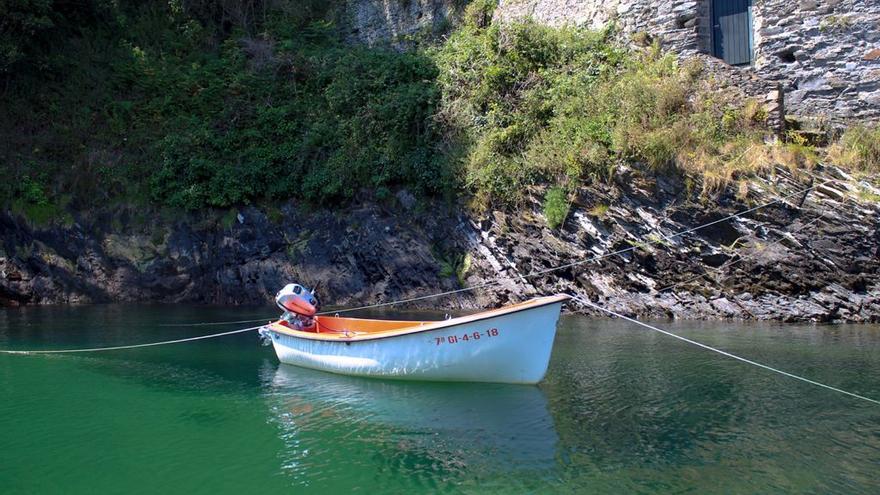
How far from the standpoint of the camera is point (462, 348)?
34.8 ft

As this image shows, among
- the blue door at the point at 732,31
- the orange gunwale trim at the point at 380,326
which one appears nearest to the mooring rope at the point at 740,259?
the orange gunwale trim at the point at 380,326

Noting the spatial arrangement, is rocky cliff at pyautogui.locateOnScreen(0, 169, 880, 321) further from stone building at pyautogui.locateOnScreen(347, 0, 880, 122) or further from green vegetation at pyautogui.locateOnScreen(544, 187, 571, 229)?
→ stone building at pyautogui.locateOnScreen(347, 0, 880, 122)

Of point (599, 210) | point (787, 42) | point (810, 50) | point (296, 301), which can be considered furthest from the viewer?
point (787, 42)

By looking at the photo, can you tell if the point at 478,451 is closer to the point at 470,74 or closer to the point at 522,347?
the point at 522,347

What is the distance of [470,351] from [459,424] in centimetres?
158

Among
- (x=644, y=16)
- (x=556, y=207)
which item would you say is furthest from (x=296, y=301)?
(x=644, y=16)

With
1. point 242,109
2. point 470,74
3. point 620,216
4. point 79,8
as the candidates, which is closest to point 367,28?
Result: point 242,109

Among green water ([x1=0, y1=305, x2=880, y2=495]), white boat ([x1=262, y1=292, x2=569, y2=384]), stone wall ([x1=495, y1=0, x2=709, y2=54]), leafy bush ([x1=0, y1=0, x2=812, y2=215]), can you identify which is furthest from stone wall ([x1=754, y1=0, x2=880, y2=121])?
white boat ([x1=262, y1=292, x2=569, y2=384])

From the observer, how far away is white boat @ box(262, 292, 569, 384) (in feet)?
33.6

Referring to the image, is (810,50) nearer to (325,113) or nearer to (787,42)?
(787,42)

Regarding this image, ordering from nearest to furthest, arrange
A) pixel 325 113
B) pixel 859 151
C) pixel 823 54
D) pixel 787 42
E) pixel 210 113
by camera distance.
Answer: pixel 859 151
pixel 823 54
pixel 787 42
pixel 325 113
pixel 210 113

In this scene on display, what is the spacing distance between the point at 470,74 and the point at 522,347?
11550 mm

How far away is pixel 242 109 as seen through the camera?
23031mm

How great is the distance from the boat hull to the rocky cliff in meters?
6.28
